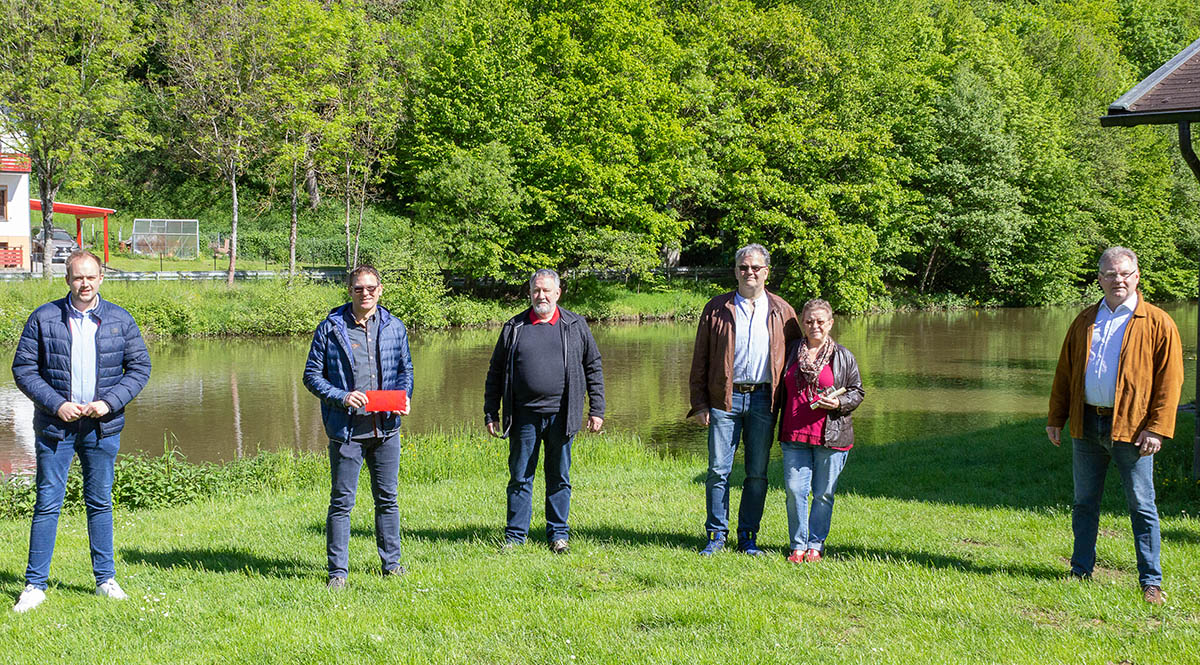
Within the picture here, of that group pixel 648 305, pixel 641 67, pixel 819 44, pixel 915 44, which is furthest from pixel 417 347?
pixel 915 44

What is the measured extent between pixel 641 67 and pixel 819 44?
8.82 metres

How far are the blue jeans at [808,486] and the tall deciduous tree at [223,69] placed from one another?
32535mm

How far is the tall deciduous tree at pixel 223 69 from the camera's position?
35125 millimetres

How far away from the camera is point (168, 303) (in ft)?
104

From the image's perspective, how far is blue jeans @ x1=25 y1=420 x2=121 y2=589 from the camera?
228 inches

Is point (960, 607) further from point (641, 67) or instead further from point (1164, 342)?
point (641, 67)

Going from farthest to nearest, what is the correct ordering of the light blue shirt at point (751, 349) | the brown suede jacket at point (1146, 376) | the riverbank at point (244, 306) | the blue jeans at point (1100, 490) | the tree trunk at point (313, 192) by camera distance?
the tree trunk at point (313, 192)
the riverbank at point (244, 306)
the light blue shirt at point (751, 349)
the blue jeans at point (1100, 490)
the brown suede jacket at point (1146, 376)

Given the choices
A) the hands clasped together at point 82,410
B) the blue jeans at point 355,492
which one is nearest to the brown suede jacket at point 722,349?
the blue jeans at point 355,492

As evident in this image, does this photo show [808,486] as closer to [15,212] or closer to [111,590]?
[111,590]

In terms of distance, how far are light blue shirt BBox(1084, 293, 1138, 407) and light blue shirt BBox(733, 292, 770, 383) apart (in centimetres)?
191

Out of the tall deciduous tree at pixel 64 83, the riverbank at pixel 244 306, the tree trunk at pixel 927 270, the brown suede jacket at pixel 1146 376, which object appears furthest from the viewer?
the tree trunk at pixel 927 270

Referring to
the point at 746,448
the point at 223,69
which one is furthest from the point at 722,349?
the point at 223,69

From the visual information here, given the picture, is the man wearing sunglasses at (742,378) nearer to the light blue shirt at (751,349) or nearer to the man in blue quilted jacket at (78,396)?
the light blue shirt at (751,349)

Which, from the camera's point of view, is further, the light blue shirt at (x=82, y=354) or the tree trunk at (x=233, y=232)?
the tree trunk at (x=233, y=232)
